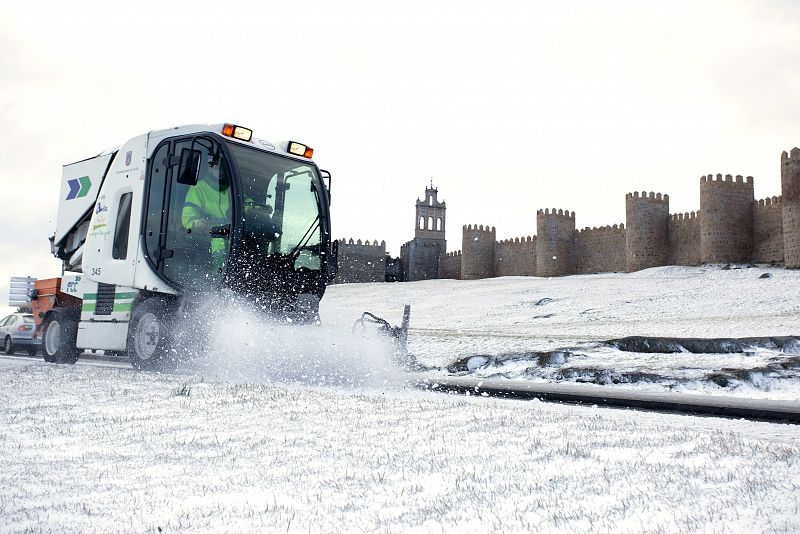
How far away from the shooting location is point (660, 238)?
120 feet

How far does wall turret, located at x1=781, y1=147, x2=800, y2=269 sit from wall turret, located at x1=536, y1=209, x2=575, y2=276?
1322 cm

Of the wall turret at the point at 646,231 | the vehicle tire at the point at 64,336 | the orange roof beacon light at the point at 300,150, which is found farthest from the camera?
the wall turret at the point at 646,231

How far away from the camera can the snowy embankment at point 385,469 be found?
Answer: 7.81 ft

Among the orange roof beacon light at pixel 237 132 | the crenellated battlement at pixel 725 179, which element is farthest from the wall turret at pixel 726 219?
the orange roof beacon light at pixel 237 132

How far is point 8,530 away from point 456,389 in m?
4.98

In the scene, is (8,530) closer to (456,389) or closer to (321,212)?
(456,389)

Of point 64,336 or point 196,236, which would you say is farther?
point 64,336

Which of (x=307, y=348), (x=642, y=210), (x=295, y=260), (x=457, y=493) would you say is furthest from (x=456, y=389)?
(x=642, y=210)

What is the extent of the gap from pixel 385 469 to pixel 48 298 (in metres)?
10.1

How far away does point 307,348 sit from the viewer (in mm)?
8133

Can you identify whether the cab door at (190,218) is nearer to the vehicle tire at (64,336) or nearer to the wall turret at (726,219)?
the vehicle tire at (64,336)

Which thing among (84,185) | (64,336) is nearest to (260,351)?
(64,336)

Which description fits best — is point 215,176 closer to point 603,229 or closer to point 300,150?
point 300,150

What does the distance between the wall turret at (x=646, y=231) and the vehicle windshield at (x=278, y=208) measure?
99.8ft
